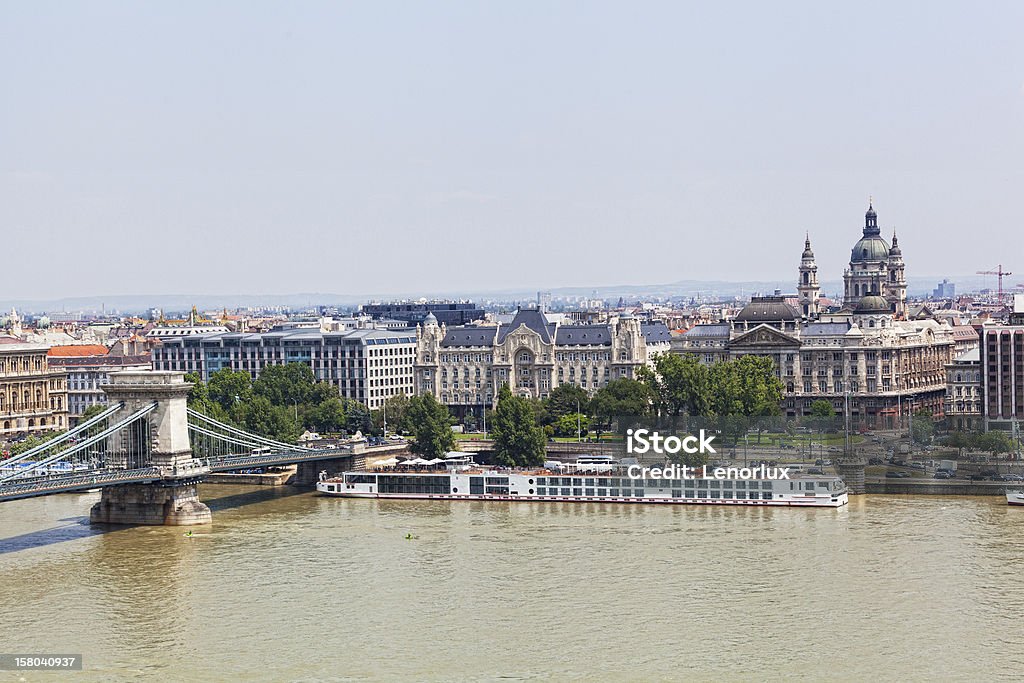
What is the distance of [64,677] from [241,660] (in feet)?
10.7

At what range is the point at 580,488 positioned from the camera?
60.2m

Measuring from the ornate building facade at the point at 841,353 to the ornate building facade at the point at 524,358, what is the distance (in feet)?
15.4

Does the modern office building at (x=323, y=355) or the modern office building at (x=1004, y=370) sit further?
the modern office building at (x=323, y=355)

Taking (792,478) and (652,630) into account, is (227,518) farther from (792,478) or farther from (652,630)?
(652,630)

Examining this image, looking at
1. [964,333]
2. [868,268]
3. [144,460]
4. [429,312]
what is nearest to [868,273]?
[868,268]

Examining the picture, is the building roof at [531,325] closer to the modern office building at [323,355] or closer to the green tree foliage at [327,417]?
the modern office building at [323,355]

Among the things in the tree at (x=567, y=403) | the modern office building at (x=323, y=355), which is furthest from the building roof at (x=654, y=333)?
the tree at (x=567, y=403)

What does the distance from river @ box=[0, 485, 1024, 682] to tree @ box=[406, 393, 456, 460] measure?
1320 centimetres

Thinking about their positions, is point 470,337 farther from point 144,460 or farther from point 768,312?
point 144,460

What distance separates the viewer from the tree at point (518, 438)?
67.0 meters

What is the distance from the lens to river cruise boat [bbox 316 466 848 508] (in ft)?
190

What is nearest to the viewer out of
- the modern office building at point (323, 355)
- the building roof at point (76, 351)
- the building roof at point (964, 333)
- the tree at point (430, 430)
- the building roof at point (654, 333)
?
the tree at point (430, 430)

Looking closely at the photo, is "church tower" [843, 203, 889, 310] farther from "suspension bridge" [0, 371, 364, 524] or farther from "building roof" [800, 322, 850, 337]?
"suspension bridge" [0, 371, 364, 524]

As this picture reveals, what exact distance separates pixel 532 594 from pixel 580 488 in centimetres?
1814
